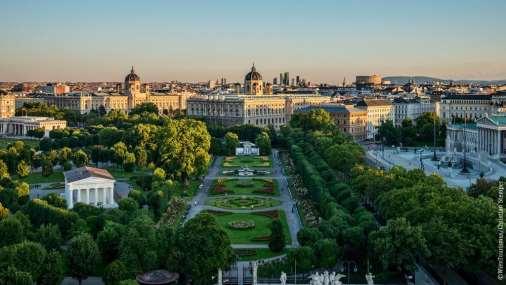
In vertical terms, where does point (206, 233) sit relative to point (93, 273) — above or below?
above

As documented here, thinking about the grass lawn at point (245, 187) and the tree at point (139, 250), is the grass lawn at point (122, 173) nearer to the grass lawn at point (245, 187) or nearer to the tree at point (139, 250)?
the grass lawn at point (245, 187)

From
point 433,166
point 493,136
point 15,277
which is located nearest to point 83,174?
point 15,277

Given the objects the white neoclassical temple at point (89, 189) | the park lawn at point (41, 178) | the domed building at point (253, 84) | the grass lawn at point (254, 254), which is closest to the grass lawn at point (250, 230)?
the grass lawn at point (254, 254)

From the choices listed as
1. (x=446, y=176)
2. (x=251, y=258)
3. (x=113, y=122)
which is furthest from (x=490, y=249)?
(x=113, y=122)

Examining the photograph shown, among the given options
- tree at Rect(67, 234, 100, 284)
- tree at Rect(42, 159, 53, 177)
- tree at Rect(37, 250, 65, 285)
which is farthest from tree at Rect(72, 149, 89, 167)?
tree at Rect(37, 250, 65, 285)

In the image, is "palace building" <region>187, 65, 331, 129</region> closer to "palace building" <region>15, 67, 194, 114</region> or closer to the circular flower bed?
"palace building" <region>15, 67, 194, 114</region>

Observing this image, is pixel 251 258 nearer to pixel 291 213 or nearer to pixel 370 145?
pixel 291 213
